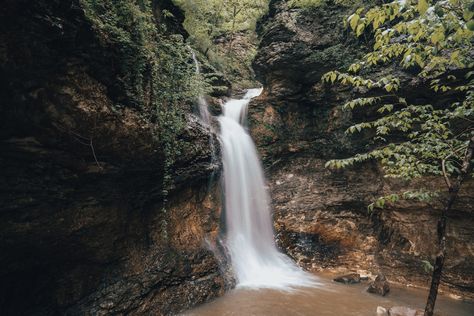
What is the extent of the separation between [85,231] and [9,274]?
1.22m

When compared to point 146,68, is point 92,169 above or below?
below

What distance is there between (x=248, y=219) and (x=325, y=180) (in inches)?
116

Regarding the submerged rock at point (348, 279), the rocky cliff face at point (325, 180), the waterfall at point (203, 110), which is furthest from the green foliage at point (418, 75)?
the waterfall at point (203, 110)

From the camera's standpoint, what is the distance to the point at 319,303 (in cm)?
644

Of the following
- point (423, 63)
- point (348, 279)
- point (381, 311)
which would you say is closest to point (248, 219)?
point (348, 279)

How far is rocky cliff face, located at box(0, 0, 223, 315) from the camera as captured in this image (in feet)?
13.2

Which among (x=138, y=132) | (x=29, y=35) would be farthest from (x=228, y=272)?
(x=29, y=35)

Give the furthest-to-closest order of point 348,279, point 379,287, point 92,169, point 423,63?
1. point 348,279
2. point 379,287
3. point 92,169
4. point 423,63

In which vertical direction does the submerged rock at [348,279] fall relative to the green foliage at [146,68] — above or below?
below

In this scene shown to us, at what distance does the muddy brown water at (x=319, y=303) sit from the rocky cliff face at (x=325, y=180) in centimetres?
96

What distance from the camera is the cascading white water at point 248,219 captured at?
8.08 m

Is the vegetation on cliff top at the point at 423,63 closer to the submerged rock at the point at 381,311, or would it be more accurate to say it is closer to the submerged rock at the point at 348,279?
the submerged rock at the point at 381,311

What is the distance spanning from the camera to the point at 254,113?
471 inches

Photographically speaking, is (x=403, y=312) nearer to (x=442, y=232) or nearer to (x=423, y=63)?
(x=442, y=232)
